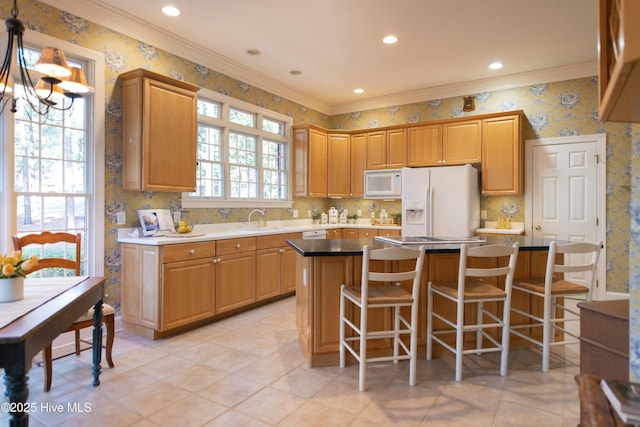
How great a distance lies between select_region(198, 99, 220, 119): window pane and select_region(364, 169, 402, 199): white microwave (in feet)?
8.37

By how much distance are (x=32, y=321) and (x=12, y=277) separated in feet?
1.38

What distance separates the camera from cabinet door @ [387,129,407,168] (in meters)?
5.69

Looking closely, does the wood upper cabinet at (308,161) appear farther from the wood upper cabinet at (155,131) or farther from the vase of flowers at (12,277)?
the vase of flowers at (12,277)

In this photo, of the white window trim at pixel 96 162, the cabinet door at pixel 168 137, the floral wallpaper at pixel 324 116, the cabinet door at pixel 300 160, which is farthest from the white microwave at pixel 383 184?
the white window trim at pixel 96 162

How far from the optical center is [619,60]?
712mm

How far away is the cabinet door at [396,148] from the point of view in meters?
5.69

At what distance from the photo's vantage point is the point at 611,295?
4602mm

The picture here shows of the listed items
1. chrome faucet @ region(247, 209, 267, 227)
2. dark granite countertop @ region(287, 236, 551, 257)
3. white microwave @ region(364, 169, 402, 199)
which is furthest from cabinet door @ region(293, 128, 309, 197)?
dark granite countertop @ region(287, 236, 551, 257)

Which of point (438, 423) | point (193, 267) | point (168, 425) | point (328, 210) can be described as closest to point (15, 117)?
point (193, 267)

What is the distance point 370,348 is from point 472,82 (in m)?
4.33

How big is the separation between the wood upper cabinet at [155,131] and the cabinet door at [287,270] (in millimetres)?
1492

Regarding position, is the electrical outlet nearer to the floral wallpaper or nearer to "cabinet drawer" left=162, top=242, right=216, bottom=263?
the floral wallpaper

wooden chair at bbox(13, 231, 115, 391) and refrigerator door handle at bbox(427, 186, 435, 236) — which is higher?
refrigerator door handle at bbox(427, 186, 435, 236)

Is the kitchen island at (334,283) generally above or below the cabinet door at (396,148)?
below
